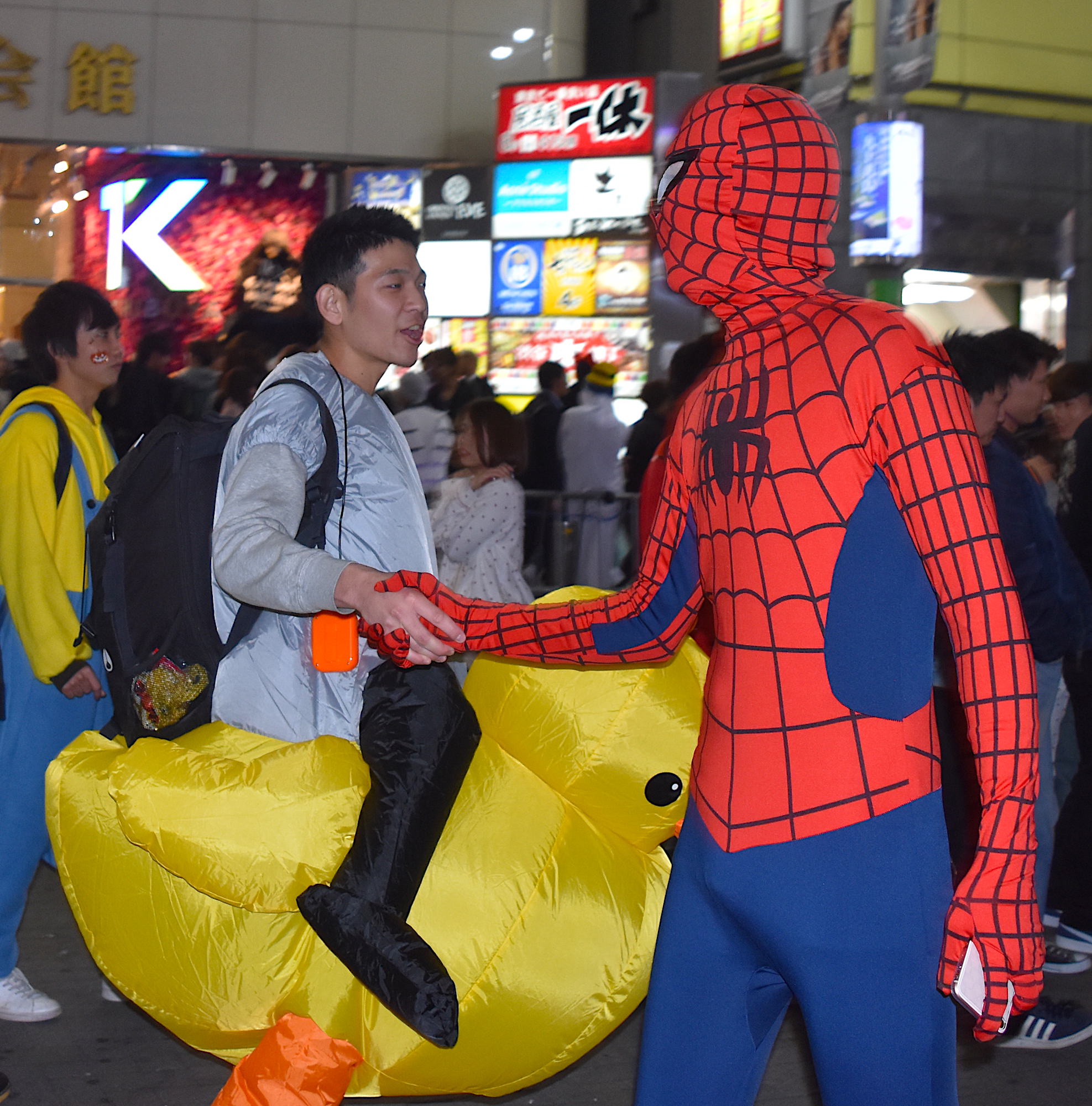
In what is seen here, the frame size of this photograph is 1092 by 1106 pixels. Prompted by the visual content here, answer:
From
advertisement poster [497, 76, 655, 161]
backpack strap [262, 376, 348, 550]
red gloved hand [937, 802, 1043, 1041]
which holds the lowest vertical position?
red gloved hand [937, 802, 1043, 1041]

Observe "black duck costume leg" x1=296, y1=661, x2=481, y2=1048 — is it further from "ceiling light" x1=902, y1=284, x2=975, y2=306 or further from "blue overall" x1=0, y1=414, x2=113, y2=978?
"ceiling light" x1=902, y1=284, x2=975, y2=306

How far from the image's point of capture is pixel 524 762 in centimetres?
294

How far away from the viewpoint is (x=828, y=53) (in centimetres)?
1627

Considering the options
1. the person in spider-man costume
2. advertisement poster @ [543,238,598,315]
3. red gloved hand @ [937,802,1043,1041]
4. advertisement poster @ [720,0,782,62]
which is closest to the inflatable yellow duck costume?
the person in spider-man costume

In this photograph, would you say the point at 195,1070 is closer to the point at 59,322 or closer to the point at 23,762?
the point at 23,762

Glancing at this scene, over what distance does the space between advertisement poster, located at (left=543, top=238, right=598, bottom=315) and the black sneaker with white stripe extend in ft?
42.2

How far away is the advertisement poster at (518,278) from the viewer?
16500 millimetres

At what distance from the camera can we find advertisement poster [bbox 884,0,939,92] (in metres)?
13.9

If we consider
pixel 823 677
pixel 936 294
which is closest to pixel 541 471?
pixel 936 294

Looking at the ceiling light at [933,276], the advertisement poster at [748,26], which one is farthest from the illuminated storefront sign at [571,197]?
the ceiling light at [933,276]

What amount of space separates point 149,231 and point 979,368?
624 inches

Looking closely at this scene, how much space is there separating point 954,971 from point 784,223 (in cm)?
110

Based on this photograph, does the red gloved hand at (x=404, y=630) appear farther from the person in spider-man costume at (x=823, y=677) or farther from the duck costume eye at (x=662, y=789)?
the duck costume eye at (x=662, y=789)

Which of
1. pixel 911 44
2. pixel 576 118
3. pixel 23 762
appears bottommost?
pixel 23 762
